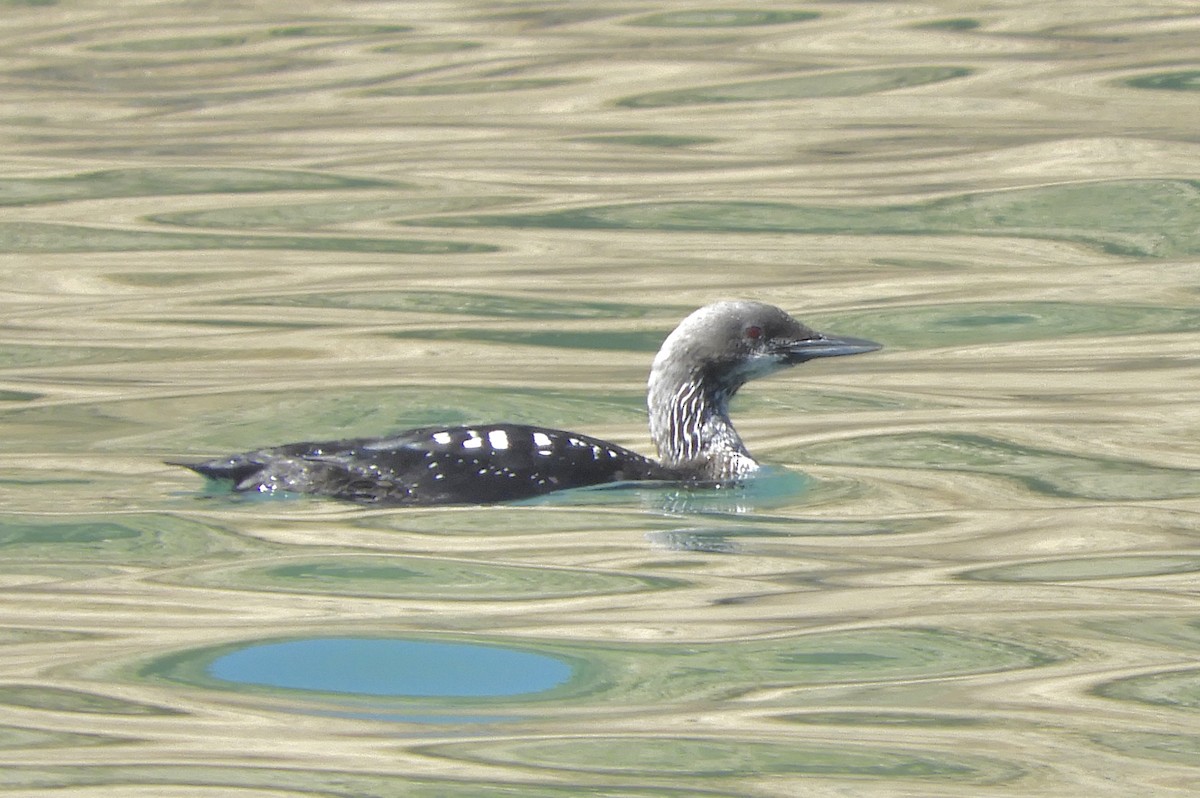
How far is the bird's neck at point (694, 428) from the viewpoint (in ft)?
30.9

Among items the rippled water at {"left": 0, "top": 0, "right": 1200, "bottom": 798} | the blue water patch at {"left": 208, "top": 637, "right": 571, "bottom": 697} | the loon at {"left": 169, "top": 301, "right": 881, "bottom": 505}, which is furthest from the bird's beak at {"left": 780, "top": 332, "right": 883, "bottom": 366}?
the blue water patch at {"left": 208, "top": 637, "right": 571, "bottom": 697}

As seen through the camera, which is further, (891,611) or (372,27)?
(372,27)

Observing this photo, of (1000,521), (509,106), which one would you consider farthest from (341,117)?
(1000,521)

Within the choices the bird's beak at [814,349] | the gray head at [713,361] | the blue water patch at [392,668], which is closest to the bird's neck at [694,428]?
the gray head at [713,361]

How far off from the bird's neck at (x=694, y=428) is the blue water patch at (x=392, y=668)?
283cm

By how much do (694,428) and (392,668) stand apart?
3.18m

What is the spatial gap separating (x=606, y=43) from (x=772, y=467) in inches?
435

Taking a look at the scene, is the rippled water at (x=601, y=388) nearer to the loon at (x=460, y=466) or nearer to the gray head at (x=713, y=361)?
the loon at (x=460, y=466)

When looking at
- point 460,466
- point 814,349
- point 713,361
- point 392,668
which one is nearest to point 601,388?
point 713,361

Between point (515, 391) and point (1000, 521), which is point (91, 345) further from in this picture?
point (1000, 521)

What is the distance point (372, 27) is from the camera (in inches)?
845

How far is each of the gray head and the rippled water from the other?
1.14 ft

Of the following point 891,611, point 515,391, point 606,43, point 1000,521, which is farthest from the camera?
point 606,43

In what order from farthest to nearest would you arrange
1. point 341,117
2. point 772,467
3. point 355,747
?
point 341,117, point 772,467, point 355,747
